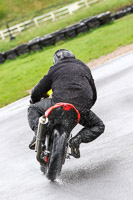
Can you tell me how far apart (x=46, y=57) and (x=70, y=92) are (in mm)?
13333

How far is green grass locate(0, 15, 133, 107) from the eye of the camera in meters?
13.6

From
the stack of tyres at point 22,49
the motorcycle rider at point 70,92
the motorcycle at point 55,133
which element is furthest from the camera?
the stack of tyres at point 22,49

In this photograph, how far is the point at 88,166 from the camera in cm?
543

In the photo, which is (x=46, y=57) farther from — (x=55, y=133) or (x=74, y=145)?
(x=55, y=133)

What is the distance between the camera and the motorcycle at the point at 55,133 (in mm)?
4797

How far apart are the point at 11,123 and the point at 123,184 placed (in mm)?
5068

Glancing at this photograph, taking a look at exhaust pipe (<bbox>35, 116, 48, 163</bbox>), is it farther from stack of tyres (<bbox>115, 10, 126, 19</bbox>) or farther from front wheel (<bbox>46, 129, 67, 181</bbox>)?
stack of tyres (<bbox>115, 10, 126, 19</bbox>)

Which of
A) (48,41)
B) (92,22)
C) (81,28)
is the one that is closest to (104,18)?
(92,22)

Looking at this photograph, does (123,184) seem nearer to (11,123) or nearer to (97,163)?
(97,163)

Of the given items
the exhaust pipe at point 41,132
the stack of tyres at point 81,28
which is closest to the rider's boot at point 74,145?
the exhaust pipe at point 41,132

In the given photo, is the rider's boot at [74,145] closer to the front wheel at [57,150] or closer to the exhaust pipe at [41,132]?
the front wheel at [57,150]

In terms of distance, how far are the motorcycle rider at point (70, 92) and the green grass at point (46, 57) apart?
6532mm

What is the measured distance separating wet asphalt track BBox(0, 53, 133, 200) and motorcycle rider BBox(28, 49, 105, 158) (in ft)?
1.20

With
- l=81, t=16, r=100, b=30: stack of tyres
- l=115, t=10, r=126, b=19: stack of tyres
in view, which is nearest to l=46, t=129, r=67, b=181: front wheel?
l=81, t=16, r=100, b=30: stack of tyres
